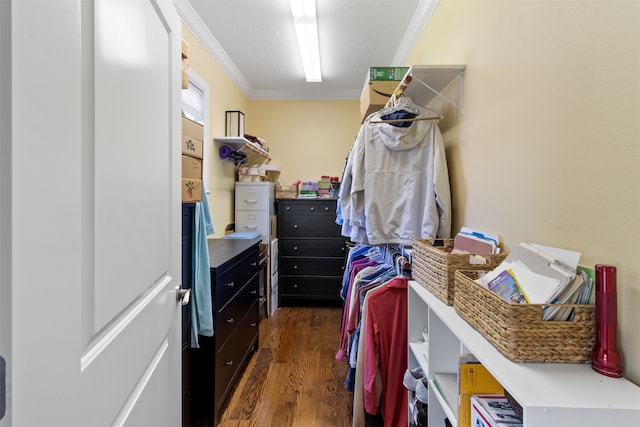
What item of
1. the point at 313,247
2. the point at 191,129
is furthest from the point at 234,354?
the point at 313,247

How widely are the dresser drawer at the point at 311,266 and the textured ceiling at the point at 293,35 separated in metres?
2.20

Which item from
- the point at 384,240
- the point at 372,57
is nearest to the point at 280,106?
the point at 372,57

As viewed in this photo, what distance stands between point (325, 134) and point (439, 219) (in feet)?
9.19

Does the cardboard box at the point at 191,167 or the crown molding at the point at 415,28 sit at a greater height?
the crown molding at the point at 415,28

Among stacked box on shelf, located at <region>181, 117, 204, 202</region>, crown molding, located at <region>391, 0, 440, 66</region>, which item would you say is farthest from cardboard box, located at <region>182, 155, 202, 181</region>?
crown molding, located at <region>391, 0, 440, 66</region>

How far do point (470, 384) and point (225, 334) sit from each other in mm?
1434

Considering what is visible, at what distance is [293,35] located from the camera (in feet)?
8.87

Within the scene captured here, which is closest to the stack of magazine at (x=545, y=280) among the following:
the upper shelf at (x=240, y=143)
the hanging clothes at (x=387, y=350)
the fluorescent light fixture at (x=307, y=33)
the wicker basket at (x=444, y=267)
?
the wicker basket at (x=444, y=267)

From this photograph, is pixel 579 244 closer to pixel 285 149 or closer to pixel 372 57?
pixel 372 57

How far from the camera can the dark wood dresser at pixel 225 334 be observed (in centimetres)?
170

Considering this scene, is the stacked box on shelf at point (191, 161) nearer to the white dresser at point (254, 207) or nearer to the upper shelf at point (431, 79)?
the upper shelf at point (431, 79)

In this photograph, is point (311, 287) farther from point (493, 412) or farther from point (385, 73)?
point (493, 412)

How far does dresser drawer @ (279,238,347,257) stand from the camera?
380 cm

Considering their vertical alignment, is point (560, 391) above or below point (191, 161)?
below
